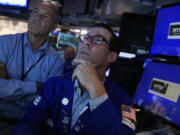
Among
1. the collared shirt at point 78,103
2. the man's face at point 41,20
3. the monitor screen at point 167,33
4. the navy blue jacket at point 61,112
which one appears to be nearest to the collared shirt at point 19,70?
the man's face at point 41,20

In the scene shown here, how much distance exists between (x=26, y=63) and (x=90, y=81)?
32.7 inches

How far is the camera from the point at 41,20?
4.98ft

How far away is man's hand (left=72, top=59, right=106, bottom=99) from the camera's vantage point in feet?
2.89

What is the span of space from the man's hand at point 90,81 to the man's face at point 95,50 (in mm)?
182

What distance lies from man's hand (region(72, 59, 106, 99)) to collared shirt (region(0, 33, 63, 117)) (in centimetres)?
62

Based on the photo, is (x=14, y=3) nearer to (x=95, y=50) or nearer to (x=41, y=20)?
(x=41, y=20)

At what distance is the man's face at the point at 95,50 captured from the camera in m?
1.16

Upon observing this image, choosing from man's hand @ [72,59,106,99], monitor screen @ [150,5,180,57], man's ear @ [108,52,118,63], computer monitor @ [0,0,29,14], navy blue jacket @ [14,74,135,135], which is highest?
computer monitor @ [0,0,29,14]

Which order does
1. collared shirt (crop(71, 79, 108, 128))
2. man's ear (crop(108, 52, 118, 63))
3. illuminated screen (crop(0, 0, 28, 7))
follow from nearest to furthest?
1. collared shirt (crop(71, 79, 108, 128))
2. man's ear (crop(108, 52, 118, 63))
3. illuminated screen (crop(0, 0, 28, 7))

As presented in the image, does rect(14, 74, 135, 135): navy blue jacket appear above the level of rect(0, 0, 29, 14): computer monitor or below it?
below

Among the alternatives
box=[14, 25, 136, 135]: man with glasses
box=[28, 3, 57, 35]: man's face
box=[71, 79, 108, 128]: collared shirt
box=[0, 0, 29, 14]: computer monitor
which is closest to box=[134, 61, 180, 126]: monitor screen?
box=[14, 25, 136, 135]: man with glasses

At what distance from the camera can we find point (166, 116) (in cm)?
124

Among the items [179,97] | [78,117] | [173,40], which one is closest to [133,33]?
[173,40]

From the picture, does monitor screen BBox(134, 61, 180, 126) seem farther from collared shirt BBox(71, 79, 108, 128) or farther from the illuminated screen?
the illuminated screen
